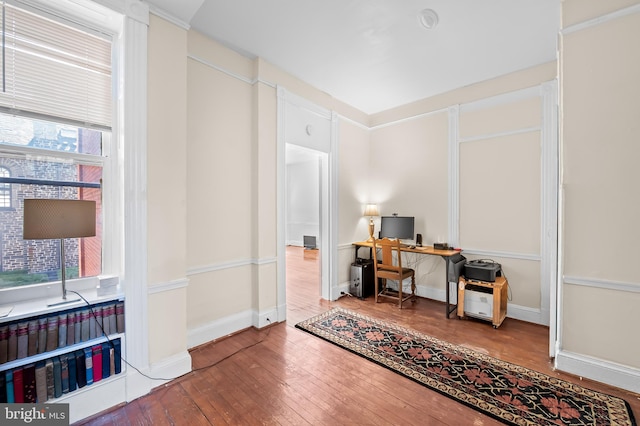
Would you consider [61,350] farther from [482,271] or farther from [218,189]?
[482,271]

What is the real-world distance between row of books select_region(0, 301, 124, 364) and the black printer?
12.4 feet

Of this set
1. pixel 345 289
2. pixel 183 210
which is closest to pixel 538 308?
pixel 345 289

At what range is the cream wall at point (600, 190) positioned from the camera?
87.2 inches

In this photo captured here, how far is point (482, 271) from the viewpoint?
345cm

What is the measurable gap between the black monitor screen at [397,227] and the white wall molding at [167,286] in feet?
10.7

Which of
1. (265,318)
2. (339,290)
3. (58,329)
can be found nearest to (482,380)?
(265,318)

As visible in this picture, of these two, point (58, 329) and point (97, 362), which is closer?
point (58, 329)

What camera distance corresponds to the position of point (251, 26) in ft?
9.07

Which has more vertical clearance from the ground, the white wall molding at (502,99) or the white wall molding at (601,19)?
the white wall molding at (601,19)

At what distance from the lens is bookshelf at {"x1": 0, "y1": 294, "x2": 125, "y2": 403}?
1686 millimetres

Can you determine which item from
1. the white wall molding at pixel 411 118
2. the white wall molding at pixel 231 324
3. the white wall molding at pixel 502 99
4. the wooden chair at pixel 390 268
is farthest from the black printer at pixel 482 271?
the white wall molding at pixel 231 324

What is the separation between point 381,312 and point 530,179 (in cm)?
266

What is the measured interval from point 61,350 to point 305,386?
1767 mm

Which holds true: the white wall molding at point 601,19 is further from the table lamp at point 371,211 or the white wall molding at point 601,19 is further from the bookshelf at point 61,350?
the bookshelf at point 61,350
